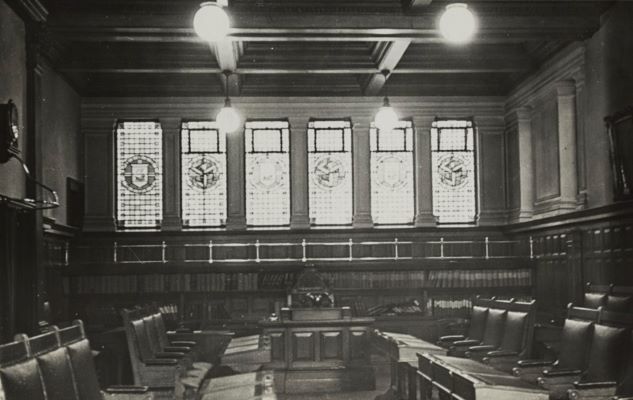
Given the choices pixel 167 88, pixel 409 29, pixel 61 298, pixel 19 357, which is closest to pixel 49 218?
pixel 61 298

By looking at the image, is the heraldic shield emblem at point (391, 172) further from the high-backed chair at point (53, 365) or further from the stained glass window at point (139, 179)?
the high-backed chair at point (53, 365)

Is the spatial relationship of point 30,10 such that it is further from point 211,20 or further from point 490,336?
point 490,336

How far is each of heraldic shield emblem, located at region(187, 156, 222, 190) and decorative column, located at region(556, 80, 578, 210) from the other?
5.68 m

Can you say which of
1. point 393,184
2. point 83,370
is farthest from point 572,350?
point 393,184

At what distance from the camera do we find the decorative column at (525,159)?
13898 mm

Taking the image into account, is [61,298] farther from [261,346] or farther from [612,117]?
[612,117]

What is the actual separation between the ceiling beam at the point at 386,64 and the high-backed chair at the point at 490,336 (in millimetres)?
4123

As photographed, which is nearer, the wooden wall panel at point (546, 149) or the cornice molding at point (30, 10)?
the cornice molding at point (30, 10)

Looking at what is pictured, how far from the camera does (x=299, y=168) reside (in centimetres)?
1472

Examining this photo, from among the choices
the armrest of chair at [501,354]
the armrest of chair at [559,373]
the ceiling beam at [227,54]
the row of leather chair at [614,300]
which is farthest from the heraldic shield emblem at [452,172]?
the armrest of chair at [559,373]

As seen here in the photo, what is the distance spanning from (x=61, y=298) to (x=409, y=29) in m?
6.44

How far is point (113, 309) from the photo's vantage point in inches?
526

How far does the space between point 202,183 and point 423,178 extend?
12.2ft

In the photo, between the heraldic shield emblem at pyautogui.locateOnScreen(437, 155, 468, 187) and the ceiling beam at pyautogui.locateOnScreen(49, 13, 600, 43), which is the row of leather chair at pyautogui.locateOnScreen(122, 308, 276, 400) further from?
the heraldic shield emblem at pyautogui.locateOnScreen(437, 155, 468, 187)
